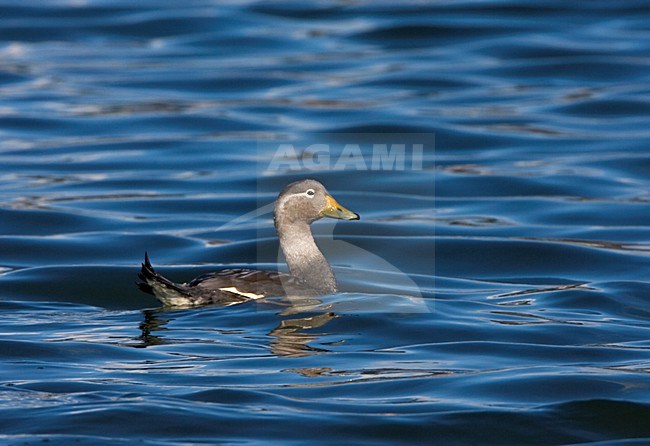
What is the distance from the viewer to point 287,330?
1063 cm

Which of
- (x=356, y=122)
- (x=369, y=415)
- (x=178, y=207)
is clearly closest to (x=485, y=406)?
(x=369, y=415)

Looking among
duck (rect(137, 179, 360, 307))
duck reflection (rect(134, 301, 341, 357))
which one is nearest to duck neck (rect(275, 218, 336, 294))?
duck (rect(137, 179, 360, 307))

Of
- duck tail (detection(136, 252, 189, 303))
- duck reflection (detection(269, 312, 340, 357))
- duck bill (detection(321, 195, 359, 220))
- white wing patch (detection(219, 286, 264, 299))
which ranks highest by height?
duck bill (detection(321, 195, 359, 220))

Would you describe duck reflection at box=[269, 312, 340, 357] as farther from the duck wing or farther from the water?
the duck wing

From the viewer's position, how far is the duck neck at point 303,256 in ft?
38.3

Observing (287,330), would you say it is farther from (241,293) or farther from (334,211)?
(334,211)

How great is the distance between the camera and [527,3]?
96.3 feet

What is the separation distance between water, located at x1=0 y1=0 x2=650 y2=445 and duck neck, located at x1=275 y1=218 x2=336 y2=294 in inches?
8.3

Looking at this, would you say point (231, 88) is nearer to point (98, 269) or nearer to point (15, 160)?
point (15, 160)

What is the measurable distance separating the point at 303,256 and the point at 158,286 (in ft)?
5.09

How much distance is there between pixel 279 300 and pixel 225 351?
1232 mm

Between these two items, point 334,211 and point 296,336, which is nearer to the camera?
point 296,336

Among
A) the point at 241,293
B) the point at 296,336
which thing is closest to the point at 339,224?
the point at 241,293

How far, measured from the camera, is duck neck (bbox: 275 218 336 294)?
11.7 metres
